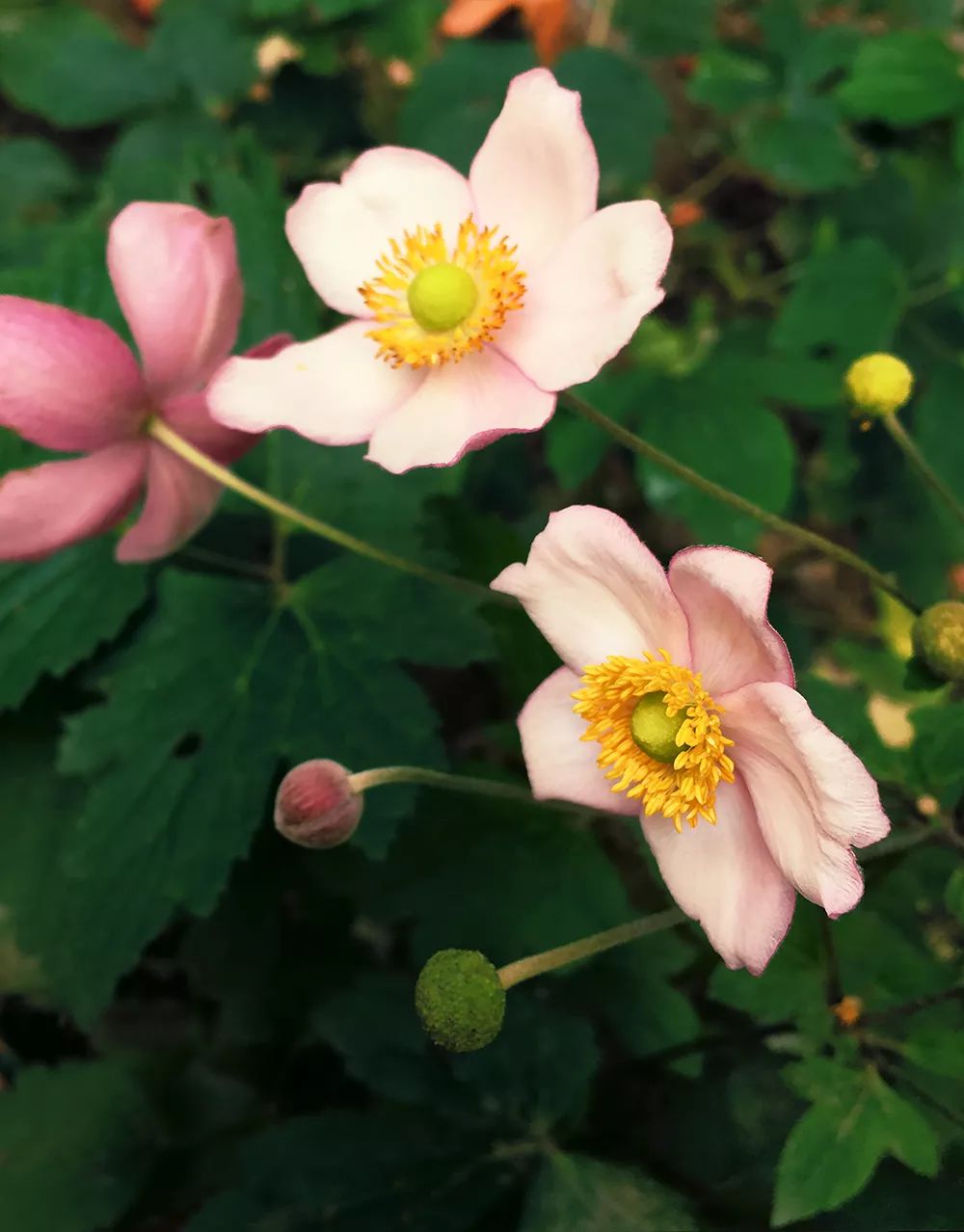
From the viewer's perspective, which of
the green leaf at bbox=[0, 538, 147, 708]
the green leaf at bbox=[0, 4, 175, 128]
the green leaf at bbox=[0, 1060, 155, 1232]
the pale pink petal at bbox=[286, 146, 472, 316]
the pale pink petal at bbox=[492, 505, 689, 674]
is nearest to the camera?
the pale pink petal at bbox=[492, 505, 689, 674]

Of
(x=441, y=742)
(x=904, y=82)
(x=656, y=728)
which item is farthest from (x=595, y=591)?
(x=904, y=82)

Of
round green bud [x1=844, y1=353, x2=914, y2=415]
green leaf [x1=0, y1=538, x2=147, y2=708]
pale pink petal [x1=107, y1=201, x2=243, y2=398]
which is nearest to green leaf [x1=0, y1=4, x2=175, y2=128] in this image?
green leaf [x1=0, y1=538, x2=147, y2=708]

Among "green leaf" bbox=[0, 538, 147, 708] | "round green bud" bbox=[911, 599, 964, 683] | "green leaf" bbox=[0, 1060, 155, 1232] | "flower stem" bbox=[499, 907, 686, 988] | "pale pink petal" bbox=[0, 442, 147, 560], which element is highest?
"round green bud" bbox=[911, 599, 964, 683]

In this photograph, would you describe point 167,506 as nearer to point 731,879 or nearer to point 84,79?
point 731,879

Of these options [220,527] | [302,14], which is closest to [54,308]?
[220,527]

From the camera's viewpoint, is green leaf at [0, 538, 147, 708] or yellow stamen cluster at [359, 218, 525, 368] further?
green leaf at [0, 538, 147, 708]

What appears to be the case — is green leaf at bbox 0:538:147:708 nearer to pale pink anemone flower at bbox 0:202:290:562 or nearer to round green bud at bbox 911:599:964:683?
pale pink anemone flower at bbox 0:202:290:562

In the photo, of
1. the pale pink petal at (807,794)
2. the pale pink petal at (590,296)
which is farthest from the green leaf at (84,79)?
the pale pink petal at (807,794)
